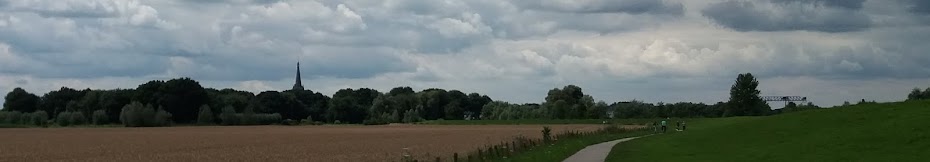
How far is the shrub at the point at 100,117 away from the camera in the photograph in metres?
178

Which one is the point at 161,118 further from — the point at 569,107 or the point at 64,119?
the point at 569,107

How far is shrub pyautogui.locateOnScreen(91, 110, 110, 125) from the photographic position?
17812 cm

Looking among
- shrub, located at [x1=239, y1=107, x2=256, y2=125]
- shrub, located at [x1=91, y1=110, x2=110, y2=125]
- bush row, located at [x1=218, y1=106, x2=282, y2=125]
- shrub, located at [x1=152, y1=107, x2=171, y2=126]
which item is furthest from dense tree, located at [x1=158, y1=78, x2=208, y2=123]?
shrub, located at [x1=91, y1=110, x2=110, y2=125]

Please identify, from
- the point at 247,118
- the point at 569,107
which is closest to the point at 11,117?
the point at 247,118

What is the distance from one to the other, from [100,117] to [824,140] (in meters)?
153

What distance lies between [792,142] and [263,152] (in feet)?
94.1

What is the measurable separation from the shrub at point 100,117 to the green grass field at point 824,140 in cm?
13569

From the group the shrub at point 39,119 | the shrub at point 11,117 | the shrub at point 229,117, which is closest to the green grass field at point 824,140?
the shrub at point 229,117

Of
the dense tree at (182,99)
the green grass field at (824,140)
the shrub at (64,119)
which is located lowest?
the green grass field at (824,140)

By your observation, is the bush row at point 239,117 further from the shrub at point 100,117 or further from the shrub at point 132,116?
the shrub at point 132,116

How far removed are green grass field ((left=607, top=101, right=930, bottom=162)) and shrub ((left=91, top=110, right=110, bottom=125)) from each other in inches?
5342

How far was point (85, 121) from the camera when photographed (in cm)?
18512

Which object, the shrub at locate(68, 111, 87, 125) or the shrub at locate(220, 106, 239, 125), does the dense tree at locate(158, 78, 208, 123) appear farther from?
the shrub at locate(68, 111, 87, 125)

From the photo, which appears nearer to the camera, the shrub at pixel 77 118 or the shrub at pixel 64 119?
the shrub at pixel 64 119
